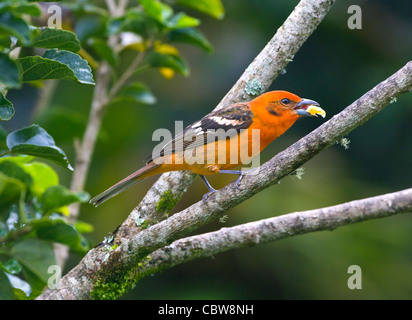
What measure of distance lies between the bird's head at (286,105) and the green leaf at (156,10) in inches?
45.7

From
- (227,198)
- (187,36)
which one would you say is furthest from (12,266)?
(187,36)

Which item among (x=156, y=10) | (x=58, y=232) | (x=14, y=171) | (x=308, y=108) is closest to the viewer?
(x=58, y=232)

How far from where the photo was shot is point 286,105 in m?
4.42

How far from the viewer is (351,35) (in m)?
7.62

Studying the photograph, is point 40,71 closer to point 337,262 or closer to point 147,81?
point 337,262

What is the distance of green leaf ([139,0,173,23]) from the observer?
14.8 ft

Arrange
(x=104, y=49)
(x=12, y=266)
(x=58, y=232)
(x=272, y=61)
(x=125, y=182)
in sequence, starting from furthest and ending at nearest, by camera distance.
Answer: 1. (x=104, y=49)
2. (x=125, y=182)
3. (x=272, y=61)
4. (x=12, y=266)
5. (x=58, y=232)

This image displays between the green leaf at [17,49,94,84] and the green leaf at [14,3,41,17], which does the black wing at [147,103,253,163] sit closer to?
the green leaf at [17,49,94,84]

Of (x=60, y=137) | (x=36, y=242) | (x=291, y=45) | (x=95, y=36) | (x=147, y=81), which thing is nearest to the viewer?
(x=36, y=242)

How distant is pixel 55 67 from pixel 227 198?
4.06 ft

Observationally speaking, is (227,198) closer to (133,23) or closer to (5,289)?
(5,289)

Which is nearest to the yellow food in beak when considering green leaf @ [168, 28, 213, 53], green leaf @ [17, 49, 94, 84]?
green leaf @ [168, 28, 213, 53]

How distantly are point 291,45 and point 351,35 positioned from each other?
417cm
